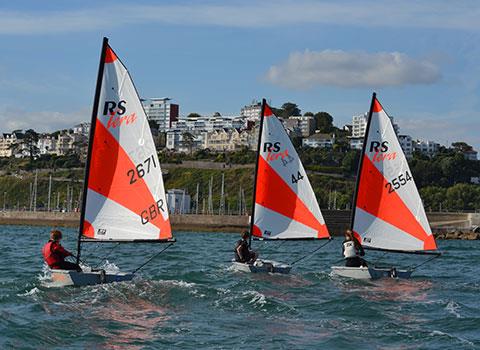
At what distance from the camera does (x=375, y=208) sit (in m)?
25.6

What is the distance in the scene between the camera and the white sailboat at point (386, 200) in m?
25.4

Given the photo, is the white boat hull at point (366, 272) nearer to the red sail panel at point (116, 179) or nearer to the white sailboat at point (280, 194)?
the white sailboat at point (280, 194)

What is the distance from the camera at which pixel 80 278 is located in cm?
1894

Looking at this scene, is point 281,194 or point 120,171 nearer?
point 120,171

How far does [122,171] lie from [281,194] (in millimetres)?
8213

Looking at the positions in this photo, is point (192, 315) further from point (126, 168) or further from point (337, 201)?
point (337, 201)

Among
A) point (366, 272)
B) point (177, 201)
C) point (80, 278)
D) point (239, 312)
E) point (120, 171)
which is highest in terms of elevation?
point (120, 171)

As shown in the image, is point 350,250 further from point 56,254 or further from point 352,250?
point 56,254

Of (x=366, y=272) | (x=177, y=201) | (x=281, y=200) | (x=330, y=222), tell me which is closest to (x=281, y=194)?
(x=281, y=200)

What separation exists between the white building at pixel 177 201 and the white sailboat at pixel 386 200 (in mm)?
76682

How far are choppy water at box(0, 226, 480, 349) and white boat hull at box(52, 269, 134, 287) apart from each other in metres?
0.18

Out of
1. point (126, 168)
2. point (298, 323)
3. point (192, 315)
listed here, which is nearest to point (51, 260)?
point (126, 168)

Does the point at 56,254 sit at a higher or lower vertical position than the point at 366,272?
higher

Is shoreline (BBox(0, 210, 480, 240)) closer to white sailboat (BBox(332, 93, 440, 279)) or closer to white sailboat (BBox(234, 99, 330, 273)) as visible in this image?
white sailboat (BBox(234, 99, 330, 273))
